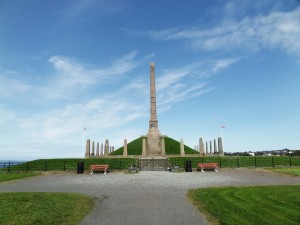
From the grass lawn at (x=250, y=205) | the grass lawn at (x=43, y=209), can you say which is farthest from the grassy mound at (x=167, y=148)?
the grass lawn at (x=43, y=209)

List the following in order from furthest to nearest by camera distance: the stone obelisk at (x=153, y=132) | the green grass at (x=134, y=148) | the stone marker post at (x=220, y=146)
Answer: the green grass at (x=134, y=148) < the stone obelisk at (x=153, y=132) < the stone marker post at (x=220, y=146)

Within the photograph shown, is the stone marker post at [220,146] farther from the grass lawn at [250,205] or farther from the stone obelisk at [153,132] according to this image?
the grass lawn at [250,205]

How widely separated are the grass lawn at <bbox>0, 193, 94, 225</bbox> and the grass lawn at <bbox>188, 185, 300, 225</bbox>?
5.01m

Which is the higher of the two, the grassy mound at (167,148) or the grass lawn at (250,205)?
the grassy mound at (167,148)

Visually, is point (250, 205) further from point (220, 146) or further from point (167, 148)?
point (167, 148)

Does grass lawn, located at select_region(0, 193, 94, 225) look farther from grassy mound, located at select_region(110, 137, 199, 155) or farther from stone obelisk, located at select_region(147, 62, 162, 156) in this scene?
grassy mound, located at select_region(110, 137, 199, 155)

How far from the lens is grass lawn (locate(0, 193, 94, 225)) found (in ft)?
27.4

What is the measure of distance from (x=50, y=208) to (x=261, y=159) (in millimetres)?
33286

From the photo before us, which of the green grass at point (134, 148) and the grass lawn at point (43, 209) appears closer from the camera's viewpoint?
the grass lawn at point (43, 209)

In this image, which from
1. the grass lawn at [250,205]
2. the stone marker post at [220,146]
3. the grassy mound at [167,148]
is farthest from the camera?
the grassy mound at [167,148]

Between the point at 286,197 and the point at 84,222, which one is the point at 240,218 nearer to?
the point at 286,197

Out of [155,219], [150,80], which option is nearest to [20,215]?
[155,219]

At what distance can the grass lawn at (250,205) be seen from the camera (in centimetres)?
818

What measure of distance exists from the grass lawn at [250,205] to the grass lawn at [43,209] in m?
5.01
